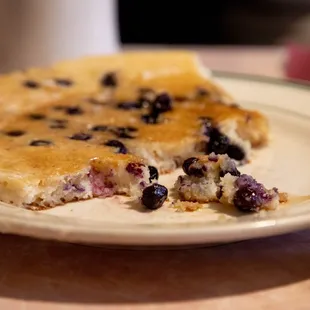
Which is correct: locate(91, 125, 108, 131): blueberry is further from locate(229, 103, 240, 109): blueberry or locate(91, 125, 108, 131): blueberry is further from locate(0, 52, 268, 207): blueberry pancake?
locate(229, 103, 240, 109): blueberry

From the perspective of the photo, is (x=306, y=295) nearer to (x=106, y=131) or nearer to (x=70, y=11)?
(x=106, y=131)

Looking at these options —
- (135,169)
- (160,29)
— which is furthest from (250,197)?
(160,29)

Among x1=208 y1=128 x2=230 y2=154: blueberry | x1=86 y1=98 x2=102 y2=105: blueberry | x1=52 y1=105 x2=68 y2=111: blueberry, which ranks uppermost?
x1=52 y1=105 x2=68 y2=111: blueberry

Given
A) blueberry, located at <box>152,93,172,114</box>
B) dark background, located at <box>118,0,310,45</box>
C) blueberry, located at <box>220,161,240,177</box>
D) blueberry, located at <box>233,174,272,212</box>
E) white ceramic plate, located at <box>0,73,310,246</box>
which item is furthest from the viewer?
dark background, located at <box>118,0,310,45</box>

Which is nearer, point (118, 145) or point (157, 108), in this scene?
point (118, 145)

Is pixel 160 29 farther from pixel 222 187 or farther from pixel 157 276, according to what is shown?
pixel 157 276

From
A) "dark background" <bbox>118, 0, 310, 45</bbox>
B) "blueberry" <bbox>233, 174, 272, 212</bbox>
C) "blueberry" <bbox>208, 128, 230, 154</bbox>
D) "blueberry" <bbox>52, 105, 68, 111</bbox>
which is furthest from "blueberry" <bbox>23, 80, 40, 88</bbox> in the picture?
"dark background" <bbox>118, 0, 310, 45</bbox>

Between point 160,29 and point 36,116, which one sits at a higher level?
point 36,116
